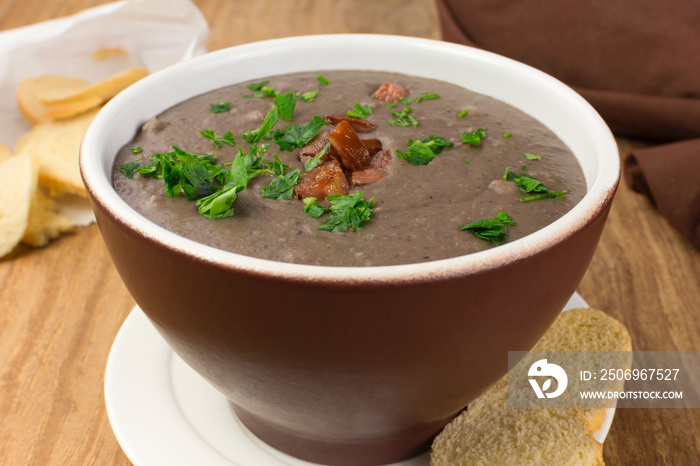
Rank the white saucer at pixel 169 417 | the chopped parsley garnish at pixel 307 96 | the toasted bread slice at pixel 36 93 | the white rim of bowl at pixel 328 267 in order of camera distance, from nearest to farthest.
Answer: the white rim of bowl at pixel 328 267, the white saucer at pixel 169 417, the chopped parsley garnish at pixel 307 96, the toasted bread slice at pixel 36 93

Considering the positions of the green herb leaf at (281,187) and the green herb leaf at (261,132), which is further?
the green herb leaf at (261,132)

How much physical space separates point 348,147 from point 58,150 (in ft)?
6.20

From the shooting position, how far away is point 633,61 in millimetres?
3404

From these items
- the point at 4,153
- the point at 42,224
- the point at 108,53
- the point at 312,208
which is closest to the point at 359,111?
the point at 312,208

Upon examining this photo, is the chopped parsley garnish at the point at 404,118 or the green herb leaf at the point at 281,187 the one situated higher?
the green herb leaf at the point at 281,187

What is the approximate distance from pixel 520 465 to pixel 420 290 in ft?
2.36

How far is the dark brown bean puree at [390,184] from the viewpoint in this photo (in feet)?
5.04

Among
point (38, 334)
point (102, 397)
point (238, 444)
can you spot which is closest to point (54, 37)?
point (38, 334)

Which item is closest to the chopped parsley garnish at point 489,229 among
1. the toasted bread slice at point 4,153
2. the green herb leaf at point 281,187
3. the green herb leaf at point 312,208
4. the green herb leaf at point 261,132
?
the green herb leaf at point 312,208

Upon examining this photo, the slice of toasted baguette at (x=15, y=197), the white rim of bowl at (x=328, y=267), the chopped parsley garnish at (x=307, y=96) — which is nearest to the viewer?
the white rim of bowl at (x=328, y=267)

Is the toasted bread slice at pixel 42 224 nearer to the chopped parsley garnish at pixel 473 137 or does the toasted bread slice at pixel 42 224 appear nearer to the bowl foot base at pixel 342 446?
the bowl foot base at pixel 342 446

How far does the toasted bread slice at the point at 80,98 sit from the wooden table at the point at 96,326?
29.5 inches

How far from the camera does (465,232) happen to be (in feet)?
5.19

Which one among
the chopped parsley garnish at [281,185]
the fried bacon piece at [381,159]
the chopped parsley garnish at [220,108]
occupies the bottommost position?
the chopped parsley garnish at [220,108]
